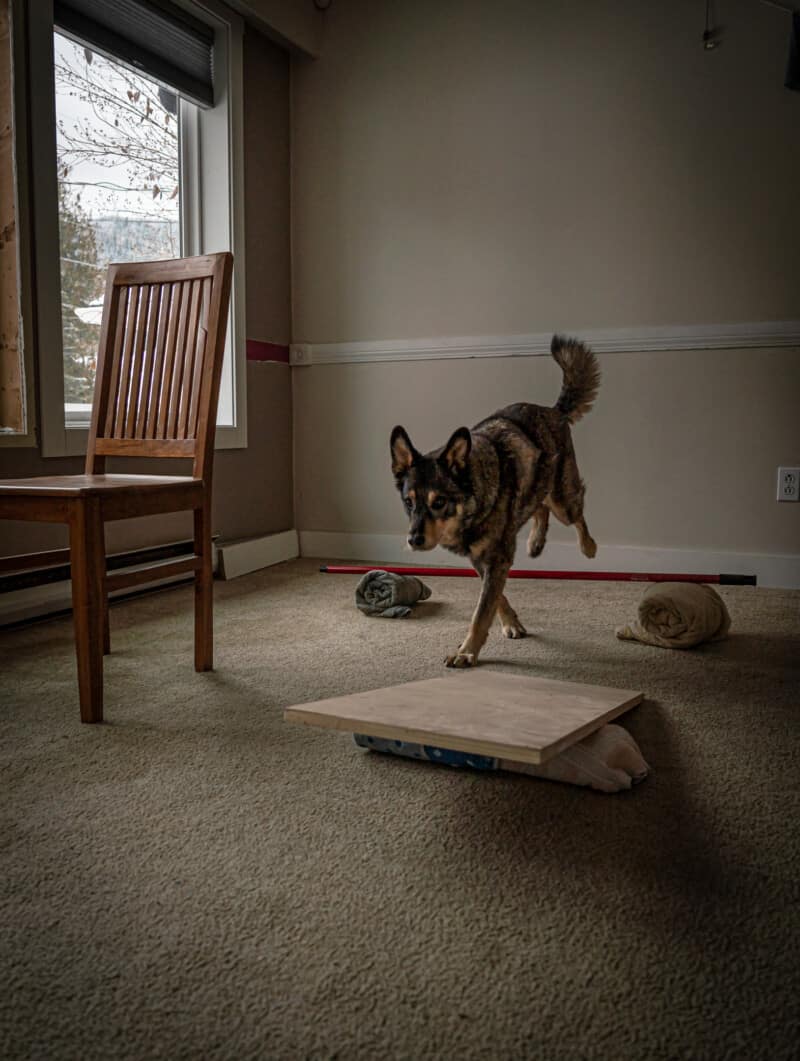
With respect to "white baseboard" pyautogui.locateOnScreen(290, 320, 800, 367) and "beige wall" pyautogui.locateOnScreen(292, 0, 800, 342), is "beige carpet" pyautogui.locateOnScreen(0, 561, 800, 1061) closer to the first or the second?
"white baseboard" pyautogui.locateOnScreen(290, 320, 800, 367)

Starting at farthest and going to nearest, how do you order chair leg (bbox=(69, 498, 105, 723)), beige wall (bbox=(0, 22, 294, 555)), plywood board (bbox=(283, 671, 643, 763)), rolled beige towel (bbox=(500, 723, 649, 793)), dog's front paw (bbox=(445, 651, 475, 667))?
beige wall (bbox=(0, 22, 294, 555))
dog's front paw (bbox=(445, 651, 475, 667))
chair leg (bbox=(69, 498, 105, 723))
rolled beige towel (bbox=(500, 723, 649, 793))
plywood board (bbox=(283, 671, 643, 763))

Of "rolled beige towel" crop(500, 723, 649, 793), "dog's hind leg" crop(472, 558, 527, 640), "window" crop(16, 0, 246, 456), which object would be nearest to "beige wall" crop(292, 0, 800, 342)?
"window" crop(16, 0, 246, 456)

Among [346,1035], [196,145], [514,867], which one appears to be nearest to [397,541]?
[196,145]

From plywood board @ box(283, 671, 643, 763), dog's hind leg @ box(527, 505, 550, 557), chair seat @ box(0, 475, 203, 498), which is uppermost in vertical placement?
chair seat @ box(0, 475, 203, 498)

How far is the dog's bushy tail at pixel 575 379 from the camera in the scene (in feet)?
8.65

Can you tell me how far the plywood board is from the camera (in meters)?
1.26

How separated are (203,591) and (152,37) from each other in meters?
2.37

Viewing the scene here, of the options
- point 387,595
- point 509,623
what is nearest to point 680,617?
point 509,623

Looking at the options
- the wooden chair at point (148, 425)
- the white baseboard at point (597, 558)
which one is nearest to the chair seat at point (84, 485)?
the wooden chair at point (148, 425)

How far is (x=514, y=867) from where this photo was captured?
1146 mm

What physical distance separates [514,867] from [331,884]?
25 centimetres

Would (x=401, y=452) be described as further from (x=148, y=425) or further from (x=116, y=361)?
(x=116, y=361)

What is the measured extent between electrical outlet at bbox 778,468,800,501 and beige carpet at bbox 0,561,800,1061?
1.49 metres

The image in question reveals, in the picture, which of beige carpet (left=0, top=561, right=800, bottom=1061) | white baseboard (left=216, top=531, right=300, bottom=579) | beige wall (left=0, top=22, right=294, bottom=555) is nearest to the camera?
beige carpet (left=0, top=561, right=800, bottom=1061)
